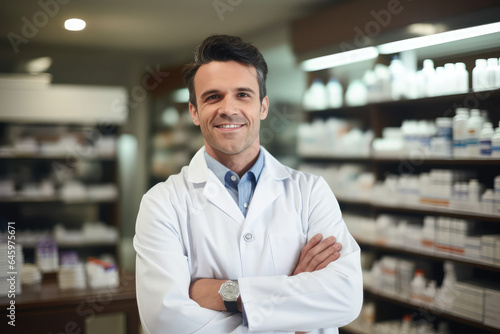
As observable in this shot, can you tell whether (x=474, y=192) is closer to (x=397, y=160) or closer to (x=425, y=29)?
(x=397, y=160)

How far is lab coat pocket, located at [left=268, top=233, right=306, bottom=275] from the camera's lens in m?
1.62

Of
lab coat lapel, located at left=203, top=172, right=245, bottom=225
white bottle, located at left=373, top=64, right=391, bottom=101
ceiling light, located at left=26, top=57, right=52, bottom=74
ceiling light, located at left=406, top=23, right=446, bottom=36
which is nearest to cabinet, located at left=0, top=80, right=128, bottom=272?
ceiling light, located at left=26, top=57, right=52, bottom=74

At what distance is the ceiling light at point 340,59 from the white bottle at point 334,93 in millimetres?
188

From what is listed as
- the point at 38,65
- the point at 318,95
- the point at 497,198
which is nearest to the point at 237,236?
the point at 497,198

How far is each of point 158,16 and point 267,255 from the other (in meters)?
3.56

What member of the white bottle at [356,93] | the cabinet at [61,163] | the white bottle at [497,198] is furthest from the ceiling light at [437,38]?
the cabinet at [61,163]

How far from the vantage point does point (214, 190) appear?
5.48ft

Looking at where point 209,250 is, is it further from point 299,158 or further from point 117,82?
point 117,82

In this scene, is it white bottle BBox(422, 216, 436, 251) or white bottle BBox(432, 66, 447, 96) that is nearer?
white bottle BBox(432, 66, 447, 96)

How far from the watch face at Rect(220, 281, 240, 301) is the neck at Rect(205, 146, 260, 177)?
1.44ft

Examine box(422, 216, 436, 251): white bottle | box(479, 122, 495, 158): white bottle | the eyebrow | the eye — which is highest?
the eyebrow

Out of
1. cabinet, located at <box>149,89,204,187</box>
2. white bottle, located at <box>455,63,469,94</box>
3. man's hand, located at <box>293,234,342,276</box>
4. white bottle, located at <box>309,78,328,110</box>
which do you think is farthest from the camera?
cabinet, located at <box>149,89,204,187</box>

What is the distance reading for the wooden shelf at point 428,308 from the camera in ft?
9.61

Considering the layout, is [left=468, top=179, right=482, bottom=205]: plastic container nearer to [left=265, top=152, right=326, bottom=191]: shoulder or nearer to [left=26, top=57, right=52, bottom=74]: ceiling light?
[left=265, top=152, right=326, bottom=191]: shoulder
